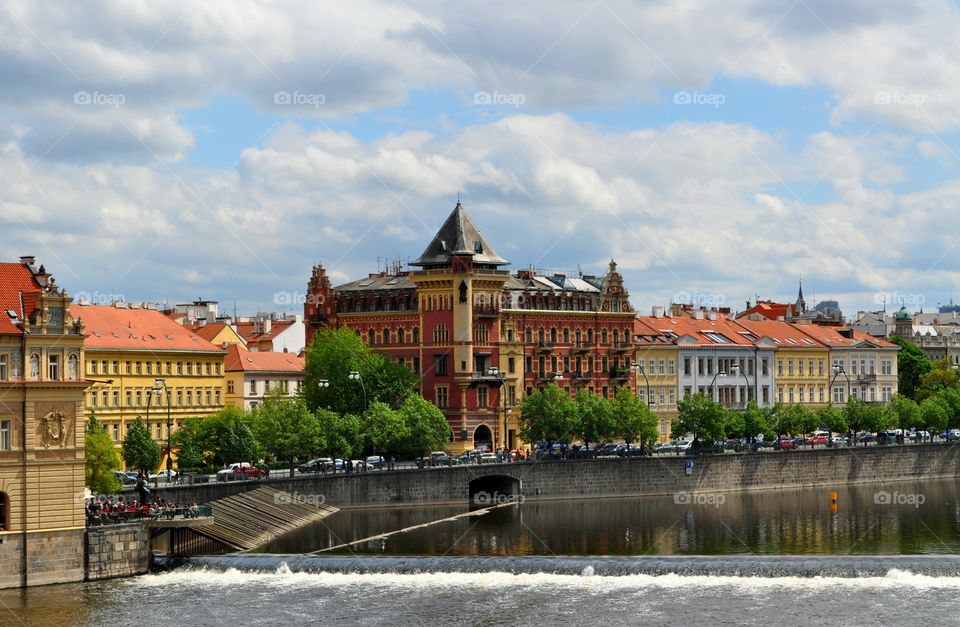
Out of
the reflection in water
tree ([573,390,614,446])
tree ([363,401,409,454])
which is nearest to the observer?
the reflection in water

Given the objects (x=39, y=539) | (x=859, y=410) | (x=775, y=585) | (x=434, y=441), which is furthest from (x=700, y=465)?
(x=39, y=539)

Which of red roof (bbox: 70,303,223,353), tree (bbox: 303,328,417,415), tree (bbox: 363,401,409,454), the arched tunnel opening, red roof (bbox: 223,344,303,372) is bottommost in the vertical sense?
the arched tunnel opening

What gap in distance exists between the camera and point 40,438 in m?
81.6

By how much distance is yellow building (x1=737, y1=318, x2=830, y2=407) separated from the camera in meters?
179

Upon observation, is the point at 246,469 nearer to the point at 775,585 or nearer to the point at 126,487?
the point at 126,487

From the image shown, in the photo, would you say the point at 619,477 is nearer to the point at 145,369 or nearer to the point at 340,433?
the point at 340,433

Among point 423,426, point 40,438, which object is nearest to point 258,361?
point 423,426

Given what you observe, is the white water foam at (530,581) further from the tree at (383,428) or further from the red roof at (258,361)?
the red roof at (258,361)

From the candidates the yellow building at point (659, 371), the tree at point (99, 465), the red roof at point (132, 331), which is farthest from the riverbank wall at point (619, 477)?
the red roof at point (132, 331)

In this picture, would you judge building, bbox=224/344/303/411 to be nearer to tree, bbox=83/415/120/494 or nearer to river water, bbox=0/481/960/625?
river water, bbox=0/481/960/625

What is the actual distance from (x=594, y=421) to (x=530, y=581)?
59182 mm

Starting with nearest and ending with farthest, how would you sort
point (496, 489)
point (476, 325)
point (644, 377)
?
1. point (496, 489)
2. point (476, 325)
3. point (644, 377)

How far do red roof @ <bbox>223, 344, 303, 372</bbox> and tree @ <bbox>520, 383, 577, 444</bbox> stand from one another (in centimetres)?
2616

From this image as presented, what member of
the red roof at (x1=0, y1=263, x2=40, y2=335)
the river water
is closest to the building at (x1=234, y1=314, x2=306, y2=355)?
the river water
